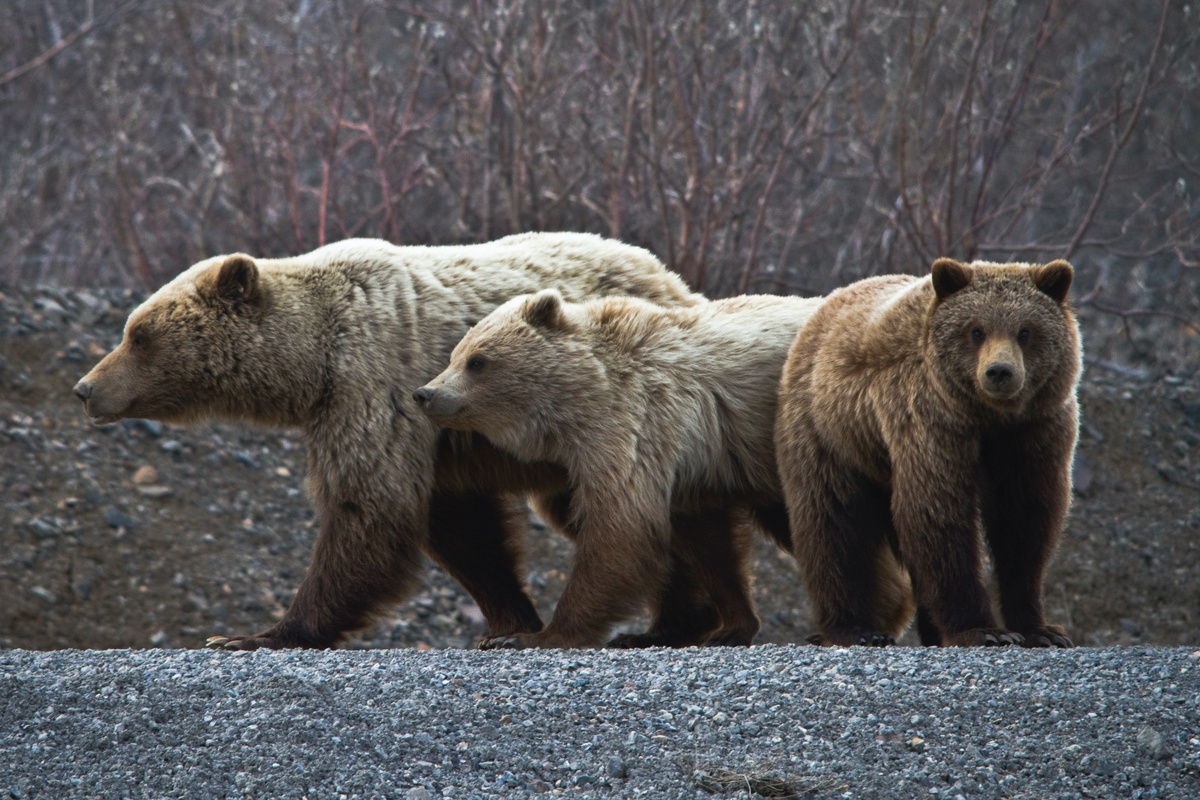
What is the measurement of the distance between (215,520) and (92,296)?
2217 mm

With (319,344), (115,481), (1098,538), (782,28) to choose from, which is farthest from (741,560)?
(782,28)

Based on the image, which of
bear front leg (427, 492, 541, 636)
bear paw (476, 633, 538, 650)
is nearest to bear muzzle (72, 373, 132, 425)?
bear front leg (427, 492, 541, 636)

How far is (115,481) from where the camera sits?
867 cm

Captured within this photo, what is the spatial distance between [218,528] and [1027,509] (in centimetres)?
549

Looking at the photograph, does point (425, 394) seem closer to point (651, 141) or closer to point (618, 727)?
point (618, 727)

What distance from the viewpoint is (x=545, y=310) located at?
5.64 meters

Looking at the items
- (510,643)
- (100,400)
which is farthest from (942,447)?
(100,400)

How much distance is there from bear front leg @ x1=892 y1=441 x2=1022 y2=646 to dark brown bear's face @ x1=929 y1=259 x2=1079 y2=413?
27 centimetres

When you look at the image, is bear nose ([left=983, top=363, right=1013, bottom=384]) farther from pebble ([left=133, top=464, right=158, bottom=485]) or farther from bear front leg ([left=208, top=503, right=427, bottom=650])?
pebble ([left=133, top=464, right=158, bottom=485])

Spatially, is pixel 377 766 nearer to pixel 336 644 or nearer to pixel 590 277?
pixel 336 644

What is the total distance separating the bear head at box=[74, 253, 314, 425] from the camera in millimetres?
5793

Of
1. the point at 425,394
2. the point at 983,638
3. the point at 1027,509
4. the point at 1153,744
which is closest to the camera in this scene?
the point at 1153,744

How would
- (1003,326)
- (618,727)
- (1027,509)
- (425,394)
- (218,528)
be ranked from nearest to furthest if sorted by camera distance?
(618,727), (1003,326), (1027,509), (425,394), (218,528)

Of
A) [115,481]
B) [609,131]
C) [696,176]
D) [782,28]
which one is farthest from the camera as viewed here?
[782,28]
